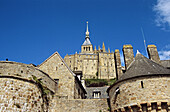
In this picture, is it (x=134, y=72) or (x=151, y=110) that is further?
(x=134, y=72)

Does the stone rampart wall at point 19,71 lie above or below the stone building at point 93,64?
below

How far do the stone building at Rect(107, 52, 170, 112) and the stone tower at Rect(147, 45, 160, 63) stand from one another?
3.91 meters

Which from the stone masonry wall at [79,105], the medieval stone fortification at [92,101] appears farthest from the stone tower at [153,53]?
A: the stone masonry wall at [79,105]

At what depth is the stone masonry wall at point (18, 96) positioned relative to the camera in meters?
11.4

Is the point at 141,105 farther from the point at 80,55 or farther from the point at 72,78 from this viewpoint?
the point at 80,55

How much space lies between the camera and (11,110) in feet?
37.1

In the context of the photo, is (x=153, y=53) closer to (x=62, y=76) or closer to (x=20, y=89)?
(x=62, y=76)

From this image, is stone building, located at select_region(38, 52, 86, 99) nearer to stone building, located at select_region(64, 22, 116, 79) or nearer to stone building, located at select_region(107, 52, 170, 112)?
stone building, located at select_region(107, 52, 170, 112)

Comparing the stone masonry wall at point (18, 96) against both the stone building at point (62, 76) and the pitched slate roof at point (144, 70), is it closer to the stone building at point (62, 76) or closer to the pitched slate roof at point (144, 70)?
the stone building at point (62, 76)

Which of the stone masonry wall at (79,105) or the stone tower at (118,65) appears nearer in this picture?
the stone masonry wall at (79,105)

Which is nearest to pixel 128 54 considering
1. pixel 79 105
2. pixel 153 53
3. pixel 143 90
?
pixel 153 53

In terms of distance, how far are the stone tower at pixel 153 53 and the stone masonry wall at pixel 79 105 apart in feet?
22.2

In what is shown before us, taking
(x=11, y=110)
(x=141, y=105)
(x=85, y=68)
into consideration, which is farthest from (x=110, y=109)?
(x=85, y=68)

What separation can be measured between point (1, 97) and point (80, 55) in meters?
91.7
